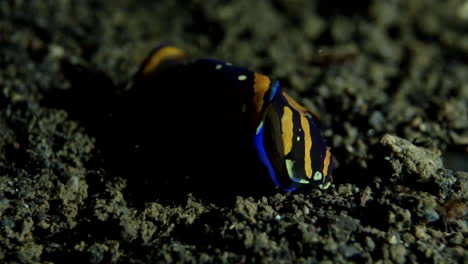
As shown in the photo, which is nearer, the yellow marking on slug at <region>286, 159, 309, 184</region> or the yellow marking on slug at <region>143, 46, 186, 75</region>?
the yellow marking on slug at <region>286, 159, 309, 184</region>

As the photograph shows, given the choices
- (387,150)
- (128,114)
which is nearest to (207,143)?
(128,114)

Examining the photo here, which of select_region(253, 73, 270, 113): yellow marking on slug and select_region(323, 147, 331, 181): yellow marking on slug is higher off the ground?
select_region(253, 73, 270, 113): yellow marking on slug

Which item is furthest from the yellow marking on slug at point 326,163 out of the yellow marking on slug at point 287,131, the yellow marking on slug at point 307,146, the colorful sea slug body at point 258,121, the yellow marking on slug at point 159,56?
the yellow marking on slug at point 159,56

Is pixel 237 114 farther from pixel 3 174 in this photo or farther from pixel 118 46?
pixel 118 46

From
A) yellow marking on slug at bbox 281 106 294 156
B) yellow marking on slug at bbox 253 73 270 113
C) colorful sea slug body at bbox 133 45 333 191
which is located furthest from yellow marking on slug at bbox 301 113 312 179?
yellow marking on slug at bbox 253 73 270 113

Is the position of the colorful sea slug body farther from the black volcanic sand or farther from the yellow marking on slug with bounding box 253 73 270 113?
the black volcanic sand

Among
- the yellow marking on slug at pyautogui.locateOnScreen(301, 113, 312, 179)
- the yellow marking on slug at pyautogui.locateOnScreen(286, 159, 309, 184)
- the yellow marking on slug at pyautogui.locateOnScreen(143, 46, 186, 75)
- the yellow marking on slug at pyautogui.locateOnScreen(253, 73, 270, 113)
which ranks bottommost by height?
the yellow marking on slug at pyautogui.locateOnScreen(286, 159, 309, 184)

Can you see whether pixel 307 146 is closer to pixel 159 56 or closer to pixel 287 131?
pixel 287 131

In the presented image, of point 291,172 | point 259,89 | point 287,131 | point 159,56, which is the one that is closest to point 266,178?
point 291,172
